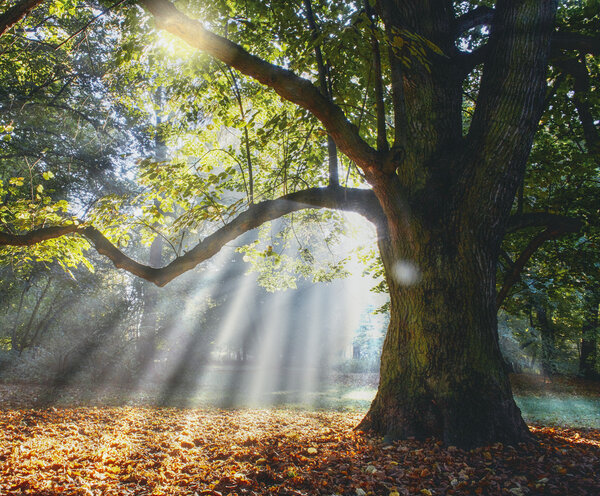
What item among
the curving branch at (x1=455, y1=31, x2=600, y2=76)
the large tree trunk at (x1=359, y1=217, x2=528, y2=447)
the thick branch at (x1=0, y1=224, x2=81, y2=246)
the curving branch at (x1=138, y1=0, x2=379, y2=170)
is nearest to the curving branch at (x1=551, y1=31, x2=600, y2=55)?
the curving branch at (x1=455, y1=31, x2=600, y2=76)

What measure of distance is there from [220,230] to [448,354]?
3140 millimetres

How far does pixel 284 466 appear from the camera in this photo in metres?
3.24

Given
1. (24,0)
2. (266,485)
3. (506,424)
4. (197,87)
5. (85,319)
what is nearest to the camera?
(24,0)

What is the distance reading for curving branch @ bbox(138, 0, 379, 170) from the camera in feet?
10.4

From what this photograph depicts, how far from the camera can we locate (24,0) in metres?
2.59

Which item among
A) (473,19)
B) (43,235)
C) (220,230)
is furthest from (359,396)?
(473,19)

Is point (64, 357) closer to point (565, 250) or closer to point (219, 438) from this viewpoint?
point (219, 438)

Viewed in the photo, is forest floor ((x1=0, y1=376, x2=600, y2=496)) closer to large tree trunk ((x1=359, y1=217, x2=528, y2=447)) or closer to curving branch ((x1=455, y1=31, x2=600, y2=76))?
large tree trunk ((x1=359, y1=217, x2=528, y2=447))

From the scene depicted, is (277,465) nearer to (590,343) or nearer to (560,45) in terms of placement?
(560,45)

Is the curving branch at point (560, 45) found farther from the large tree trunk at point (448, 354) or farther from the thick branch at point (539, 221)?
the large tree trunk at point (448, 354)

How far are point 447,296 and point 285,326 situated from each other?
24.1 metres

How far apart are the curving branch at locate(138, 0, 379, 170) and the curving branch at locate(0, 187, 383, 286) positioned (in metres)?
1.04

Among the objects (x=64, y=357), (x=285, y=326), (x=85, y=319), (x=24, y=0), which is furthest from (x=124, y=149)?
(x=285, y=326)

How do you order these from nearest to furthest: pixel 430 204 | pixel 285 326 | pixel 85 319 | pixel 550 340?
pixel 430 204, pixel 85 319, pixel 550 340, pixel 285 326
